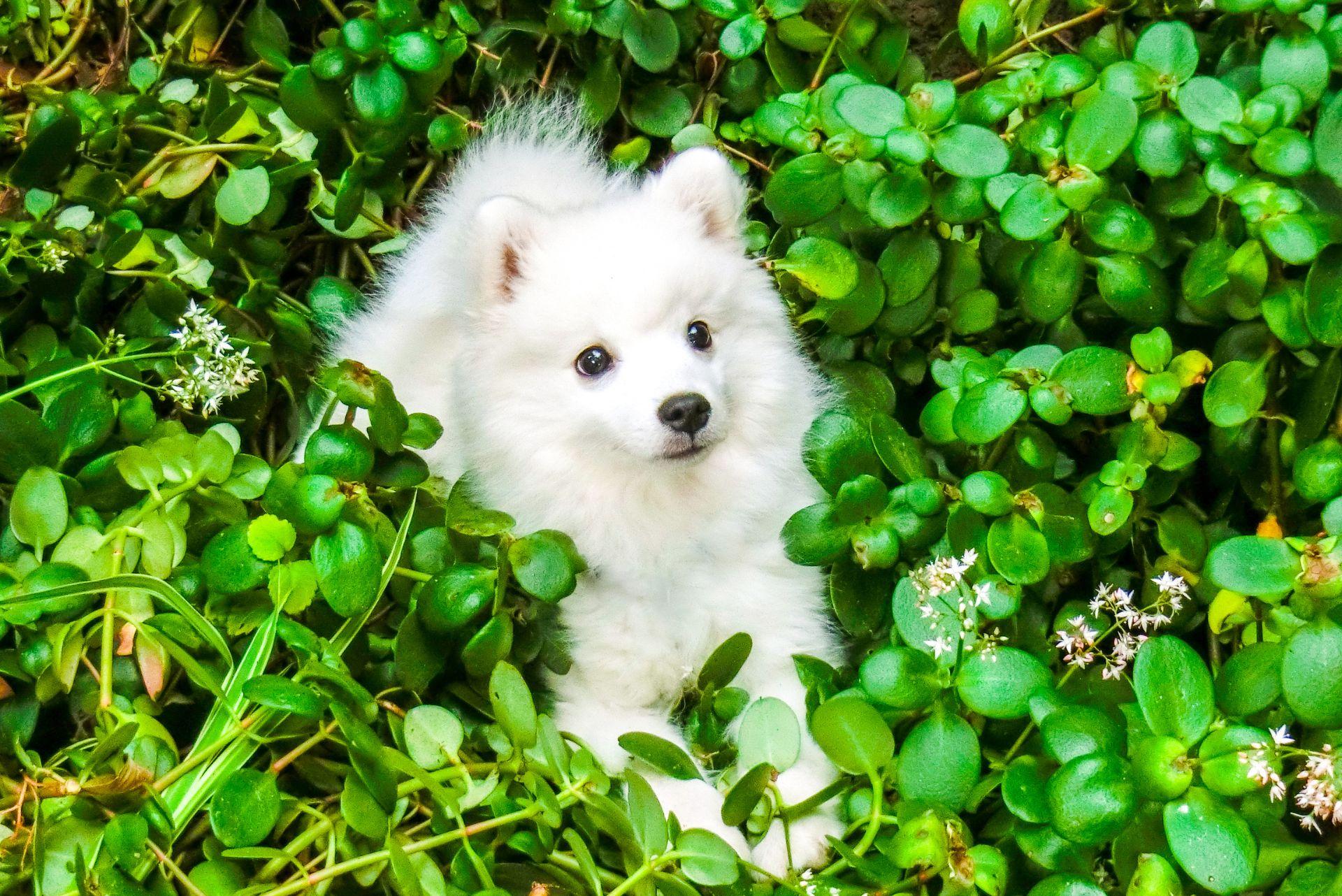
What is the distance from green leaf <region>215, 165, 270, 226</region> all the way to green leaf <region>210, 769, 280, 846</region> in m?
1.26

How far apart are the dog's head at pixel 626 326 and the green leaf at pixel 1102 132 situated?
2.33 ft

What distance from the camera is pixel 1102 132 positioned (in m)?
1.85

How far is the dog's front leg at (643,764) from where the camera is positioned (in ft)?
6.32

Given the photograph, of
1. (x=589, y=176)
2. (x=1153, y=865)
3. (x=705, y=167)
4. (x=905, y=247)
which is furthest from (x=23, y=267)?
(x=1153, y=865)

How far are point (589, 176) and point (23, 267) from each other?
1.25 meters

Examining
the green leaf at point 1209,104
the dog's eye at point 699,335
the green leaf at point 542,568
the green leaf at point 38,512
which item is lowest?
the green leaf at point 38,512

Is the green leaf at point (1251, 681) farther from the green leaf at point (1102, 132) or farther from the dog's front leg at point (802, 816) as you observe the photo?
the green leaf at point (1102, 132)

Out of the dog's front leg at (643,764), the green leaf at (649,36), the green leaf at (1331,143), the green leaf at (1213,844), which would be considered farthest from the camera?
the green leaf at (649,36)

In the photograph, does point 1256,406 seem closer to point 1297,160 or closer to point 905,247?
point 1297,160

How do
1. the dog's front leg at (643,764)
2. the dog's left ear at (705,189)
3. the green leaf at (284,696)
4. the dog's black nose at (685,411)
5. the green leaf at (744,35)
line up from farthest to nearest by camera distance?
the green leaf at (744,35) < the dog's left ear at (705,189) < the dog's black nose at (685,411) < the dog's front leg at (643,764) < the green leaf at (284,696)

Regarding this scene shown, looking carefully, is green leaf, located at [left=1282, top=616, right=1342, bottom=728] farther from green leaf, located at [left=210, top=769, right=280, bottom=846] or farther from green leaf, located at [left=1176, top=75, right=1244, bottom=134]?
green leaf, located at [left=210, top=769, right=280, bottom=846]

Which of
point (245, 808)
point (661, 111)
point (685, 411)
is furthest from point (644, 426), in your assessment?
point (661, 111)

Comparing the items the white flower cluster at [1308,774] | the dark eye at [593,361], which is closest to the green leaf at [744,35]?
the dark eye at [593,361]

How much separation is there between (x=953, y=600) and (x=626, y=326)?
2.56 feet
